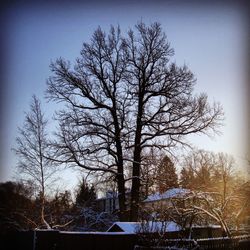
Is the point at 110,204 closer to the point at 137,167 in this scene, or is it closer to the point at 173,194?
the point at 137,167

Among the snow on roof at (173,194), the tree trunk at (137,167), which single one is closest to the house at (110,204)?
the tree trunk at (137,167)

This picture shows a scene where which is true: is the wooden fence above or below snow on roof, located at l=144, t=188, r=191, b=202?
below

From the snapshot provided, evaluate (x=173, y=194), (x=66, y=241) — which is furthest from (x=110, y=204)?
(x=173, y=194)

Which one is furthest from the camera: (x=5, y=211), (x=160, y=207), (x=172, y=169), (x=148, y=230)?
(x=172, y=169)

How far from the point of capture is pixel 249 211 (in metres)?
11.1

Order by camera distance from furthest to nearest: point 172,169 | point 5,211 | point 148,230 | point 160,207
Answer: point 172,169 < point 5,211 < point 160,207 < point 148,230

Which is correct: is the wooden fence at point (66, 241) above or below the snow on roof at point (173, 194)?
below

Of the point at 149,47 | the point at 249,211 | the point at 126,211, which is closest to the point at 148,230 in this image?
the point at 249,211

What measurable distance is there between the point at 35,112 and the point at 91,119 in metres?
2.71

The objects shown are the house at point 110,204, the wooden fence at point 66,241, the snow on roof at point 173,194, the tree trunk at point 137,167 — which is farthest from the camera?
the house at point 110,204

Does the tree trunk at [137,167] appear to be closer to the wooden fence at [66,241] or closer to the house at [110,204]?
the house at [110,204]

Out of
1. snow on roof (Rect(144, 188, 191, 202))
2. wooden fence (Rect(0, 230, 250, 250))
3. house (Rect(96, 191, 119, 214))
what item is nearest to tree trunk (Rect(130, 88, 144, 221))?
snow on roof (Rect(144, 188, 191, 202))

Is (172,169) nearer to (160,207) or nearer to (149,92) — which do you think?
(149,92)

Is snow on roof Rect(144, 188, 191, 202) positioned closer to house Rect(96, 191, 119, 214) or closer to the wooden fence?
the wooden fence
